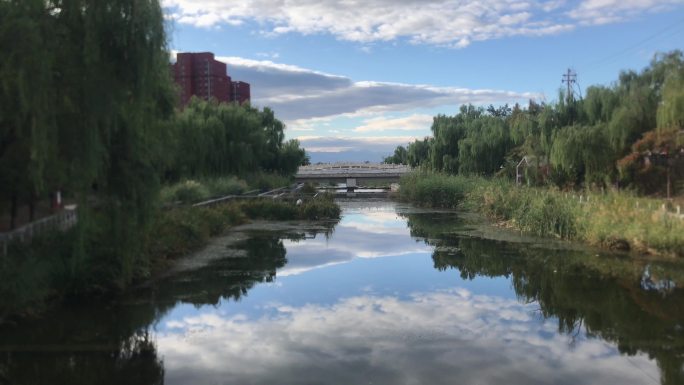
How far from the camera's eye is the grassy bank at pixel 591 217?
14.7 metres

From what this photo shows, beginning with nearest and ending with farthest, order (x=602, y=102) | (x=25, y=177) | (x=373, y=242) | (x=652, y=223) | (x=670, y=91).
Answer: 1. (x=25, y=177)
2. (x=652, y=223)
3. (x=670, y=91)
4. (x=373, y=242)
5. (x=602, y=102)

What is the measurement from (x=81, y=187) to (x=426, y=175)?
109 ft

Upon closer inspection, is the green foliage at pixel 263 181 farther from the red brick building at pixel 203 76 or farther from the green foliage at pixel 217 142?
the red brick building at pixel 203 76

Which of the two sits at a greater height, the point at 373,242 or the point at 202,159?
the point at 202,159

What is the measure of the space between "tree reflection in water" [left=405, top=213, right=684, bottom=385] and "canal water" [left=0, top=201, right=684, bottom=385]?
4cm

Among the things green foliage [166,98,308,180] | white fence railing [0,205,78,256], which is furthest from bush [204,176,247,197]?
white fence railing [0,205,78,256]

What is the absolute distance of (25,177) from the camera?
970 centimetres

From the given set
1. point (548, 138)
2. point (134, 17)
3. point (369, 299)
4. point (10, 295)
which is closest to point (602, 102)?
point (548, 138)

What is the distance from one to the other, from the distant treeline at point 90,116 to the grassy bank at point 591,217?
11.5m

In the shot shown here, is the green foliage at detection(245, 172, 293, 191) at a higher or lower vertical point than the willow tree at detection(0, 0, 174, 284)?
lower

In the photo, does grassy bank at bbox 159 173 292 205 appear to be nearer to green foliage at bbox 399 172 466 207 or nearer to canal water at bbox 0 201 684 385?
canal water at bbox 0 201 684 385

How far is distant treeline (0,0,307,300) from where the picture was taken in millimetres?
8375

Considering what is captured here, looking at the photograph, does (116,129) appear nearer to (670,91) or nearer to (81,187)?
(81,187)

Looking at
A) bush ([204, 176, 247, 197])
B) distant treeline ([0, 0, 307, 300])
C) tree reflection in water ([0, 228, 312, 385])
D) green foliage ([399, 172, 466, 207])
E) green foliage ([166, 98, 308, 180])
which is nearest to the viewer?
tree reflection in water ([0, 228, 312, 385])
